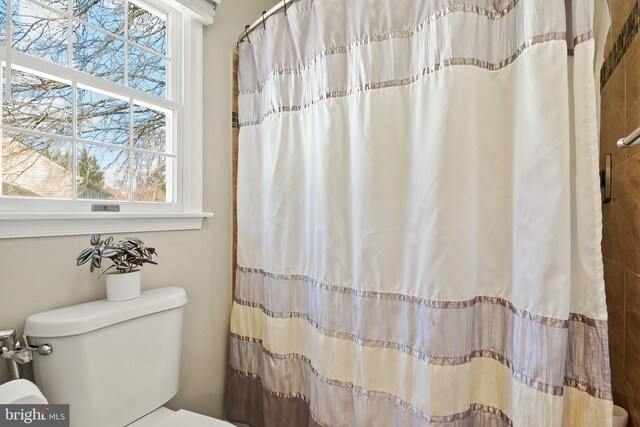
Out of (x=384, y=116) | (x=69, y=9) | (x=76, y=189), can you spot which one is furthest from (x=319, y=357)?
(x=69, y=9)

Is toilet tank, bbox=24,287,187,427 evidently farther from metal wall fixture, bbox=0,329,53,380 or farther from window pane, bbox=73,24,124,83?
window pane, bbox=73,24,124,83

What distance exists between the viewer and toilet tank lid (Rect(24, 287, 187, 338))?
2.92ft

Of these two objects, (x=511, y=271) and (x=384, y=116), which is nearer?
(x=511, y=271)

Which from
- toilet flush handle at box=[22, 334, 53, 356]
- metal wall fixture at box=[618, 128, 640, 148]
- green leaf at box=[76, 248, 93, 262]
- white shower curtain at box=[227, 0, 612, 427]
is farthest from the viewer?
green leaf at box=[76, 248, 93, 262]

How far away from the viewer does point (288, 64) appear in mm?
1361

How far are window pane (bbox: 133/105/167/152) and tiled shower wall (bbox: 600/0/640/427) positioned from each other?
1.66 m

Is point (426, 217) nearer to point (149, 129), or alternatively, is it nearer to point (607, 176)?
point (607, 176)

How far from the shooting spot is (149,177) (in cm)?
133

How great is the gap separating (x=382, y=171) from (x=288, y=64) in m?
0.68

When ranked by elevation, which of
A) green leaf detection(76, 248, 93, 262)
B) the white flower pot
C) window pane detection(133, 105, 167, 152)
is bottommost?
the white flower pot

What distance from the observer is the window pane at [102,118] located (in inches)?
44.2

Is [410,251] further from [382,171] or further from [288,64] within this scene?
[288,64]

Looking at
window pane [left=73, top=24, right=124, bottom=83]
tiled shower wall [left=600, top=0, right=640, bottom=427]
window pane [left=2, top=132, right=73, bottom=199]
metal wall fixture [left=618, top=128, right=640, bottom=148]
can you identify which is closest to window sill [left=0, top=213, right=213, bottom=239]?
window pane [left=2, top=132, right=73, bottom=199]

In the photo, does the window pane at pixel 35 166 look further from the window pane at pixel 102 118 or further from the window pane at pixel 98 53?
the window pane at pixel 98 53
